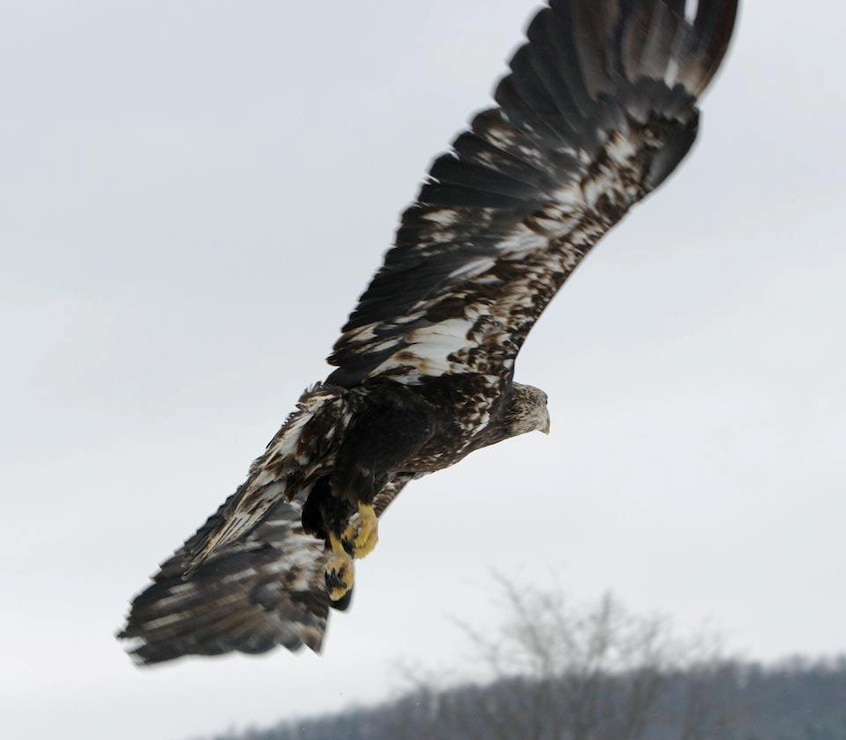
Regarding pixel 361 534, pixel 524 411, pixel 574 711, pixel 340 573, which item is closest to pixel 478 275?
pixel 524 411

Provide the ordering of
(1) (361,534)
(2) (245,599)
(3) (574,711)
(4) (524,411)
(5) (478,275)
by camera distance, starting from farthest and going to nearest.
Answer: (3) (574,711) → (2) (245,599) → (4) (524,411) → (1) (361,534) → (5) (478,275)

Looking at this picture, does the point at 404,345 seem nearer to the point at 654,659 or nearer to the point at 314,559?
the point at 314,559

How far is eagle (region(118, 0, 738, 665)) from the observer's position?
6008 mm

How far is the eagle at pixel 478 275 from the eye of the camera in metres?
6.01

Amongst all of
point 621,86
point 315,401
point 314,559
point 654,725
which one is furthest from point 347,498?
point 654,725

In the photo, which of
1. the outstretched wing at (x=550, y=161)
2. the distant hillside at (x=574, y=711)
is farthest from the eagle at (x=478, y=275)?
the distant hillside at (x=574, y=711)

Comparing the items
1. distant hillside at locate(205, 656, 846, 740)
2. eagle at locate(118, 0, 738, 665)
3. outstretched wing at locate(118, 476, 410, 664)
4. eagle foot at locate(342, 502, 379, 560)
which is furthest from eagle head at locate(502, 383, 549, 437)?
distant hillside at locate(205, 656, 846, 740)

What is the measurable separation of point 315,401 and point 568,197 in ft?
4.77

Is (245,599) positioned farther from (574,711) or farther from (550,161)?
→ (574,711)

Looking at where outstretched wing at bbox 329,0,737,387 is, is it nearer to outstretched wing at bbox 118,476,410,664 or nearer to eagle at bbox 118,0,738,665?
eagle at bbox 118,0,738,665

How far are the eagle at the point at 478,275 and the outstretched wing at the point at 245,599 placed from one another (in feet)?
0.06

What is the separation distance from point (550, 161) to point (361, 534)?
194cm

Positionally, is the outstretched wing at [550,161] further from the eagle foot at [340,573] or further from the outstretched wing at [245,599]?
the outstretched wing at [245,599]

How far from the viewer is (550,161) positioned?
6.18m
